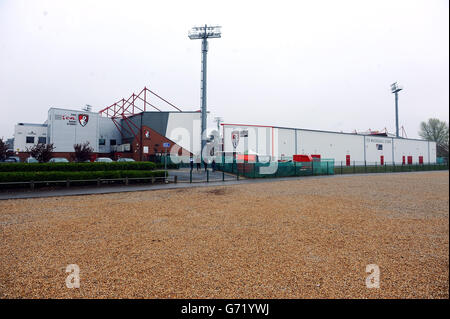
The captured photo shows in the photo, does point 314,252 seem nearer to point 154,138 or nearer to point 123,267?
point 123,267

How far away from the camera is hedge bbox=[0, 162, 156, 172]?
1196 centimetres

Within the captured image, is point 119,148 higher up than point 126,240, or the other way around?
point 119,148

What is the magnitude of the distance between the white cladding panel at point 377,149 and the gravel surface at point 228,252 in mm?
36084

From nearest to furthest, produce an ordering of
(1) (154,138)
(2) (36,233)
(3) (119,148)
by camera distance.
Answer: (2) (36,233) < (1) (154,138) < (3) (119,148)

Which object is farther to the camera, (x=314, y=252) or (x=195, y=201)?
(x=195, y=201)

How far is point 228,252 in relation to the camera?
3.88 metres

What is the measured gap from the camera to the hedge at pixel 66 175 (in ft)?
36.4

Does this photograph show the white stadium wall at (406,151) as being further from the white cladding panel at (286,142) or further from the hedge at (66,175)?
the hedge at (66,175)

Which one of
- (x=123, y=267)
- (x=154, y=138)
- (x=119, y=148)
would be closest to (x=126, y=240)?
(x=123, y=267)

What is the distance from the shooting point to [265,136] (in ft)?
97.4

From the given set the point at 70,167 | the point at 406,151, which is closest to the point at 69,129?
the point at 70,167

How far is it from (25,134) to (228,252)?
46546 mm
